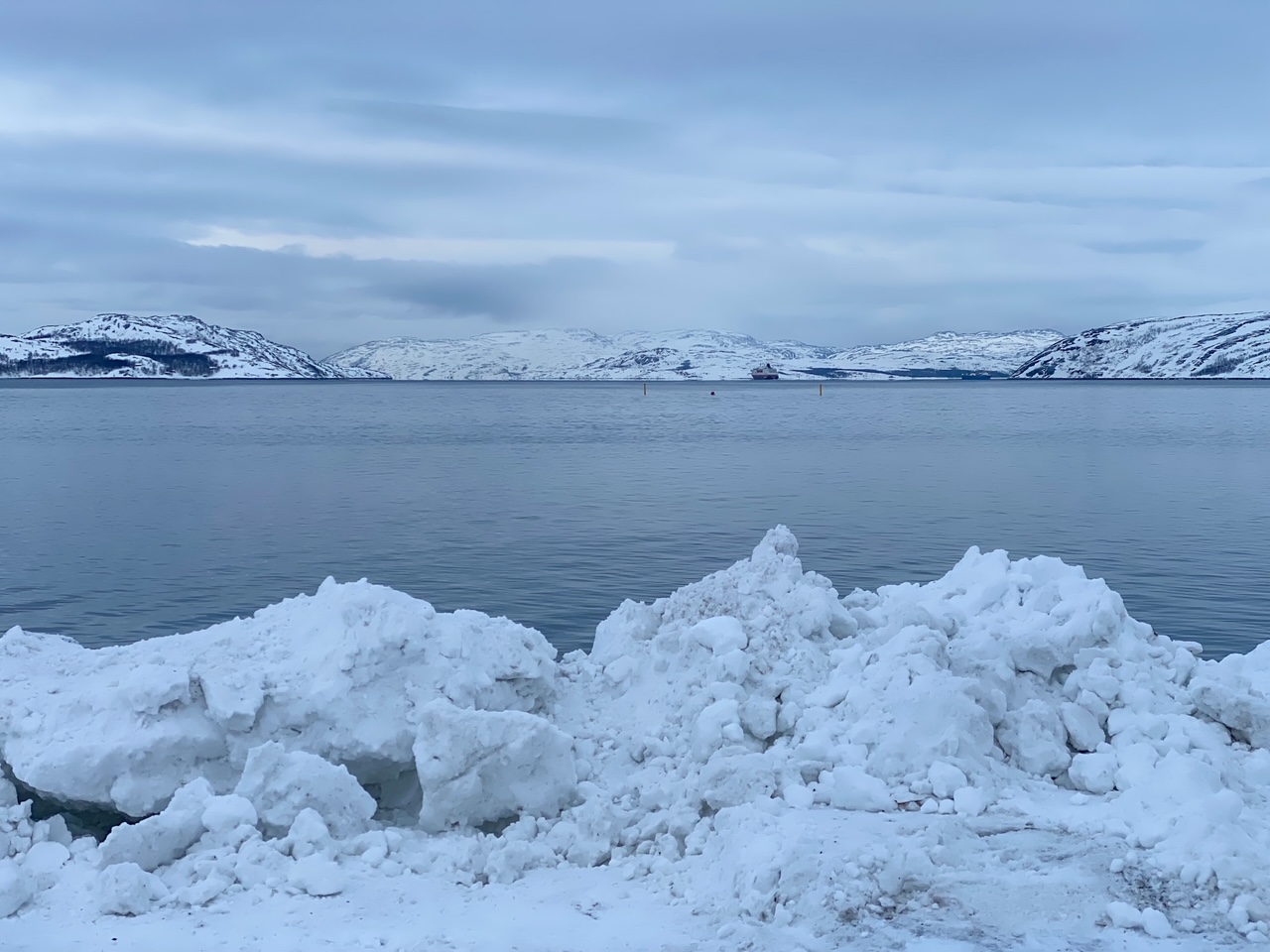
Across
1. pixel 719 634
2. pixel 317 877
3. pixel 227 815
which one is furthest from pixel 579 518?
pixel 317 877

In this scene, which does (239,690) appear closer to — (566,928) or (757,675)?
(566,928)

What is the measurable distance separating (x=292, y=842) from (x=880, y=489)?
3660 cm

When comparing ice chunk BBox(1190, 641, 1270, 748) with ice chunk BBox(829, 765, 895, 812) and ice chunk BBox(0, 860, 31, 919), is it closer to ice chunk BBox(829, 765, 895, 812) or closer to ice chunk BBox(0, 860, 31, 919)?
ice chunk BBox(829, 765, 895, 812)

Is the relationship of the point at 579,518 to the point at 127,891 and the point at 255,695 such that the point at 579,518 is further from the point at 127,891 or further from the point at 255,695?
the point at 127,891

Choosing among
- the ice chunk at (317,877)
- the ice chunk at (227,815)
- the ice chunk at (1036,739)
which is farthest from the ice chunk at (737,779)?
the ice chunk at (227,815)

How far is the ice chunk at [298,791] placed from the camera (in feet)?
31.6

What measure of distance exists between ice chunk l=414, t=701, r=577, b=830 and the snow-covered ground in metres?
0.03

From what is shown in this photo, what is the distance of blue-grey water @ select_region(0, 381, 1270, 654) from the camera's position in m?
24.1

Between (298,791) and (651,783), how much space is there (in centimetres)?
331

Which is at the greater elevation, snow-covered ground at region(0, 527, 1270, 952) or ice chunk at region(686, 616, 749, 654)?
ice chunk at region(686, 616, 749, 654)

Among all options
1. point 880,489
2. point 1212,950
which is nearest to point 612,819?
point 1212,950

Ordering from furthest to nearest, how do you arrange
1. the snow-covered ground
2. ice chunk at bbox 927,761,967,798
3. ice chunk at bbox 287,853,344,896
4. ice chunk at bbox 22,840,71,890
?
ice chunk at bbox 927,761,967,798, ice chunk at bbox 22,840,71,890, ice chunk at bbox 287,853,344,896, the snow-covered ground

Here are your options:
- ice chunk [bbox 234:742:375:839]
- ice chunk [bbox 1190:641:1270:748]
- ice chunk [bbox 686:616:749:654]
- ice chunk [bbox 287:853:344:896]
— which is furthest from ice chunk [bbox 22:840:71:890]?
ice chunk [bbox 1190:641:1270:748]

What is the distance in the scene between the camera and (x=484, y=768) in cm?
1035
